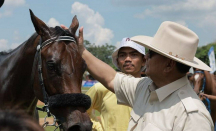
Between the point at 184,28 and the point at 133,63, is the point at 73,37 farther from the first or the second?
the point at 184,28

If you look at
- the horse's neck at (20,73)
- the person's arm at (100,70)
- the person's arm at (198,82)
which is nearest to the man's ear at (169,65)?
the person's arm at (100,70)

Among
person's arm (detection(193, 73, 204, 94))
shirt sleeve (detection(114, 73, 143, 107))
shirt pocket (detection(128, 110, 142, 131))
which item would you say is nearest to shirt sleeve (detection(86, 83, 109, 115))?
shirt sleeve (detection(114, 73, 143, 107))

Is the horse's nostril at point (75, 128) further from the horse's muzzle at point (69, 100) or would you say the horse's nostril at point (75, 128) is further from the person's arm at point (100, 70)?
the person's arm at point (100, 70)

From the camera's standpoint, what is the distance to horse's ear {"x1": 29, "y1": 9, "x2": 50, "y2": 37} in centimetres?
356

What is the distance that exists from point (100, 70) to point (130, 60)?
0.69 m

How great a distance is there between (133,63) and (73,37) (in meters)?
0.91

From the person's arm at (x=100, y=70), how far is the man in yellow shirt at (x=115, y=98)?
41 centimetres

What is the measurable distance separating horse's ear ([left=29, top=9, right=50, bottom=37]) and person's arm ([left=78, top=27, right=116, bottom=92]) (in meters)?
0.39

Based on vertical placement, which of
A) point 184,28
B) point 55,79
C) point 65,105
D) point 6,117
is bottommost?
point 65,105

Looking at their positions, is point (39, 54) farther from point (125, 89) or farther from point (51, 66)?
point (125, 89)

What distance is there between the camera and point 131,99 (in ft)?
10.5

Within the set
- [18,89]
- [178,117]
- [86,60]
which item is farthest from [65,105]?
[178,117]

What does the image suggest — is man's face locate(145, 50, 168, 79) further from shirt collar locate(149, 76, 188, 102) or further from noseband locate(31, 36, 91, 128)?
noseband locate(31, 36, 91, 128)

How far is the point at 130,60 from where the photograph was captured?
4039 millimetres
